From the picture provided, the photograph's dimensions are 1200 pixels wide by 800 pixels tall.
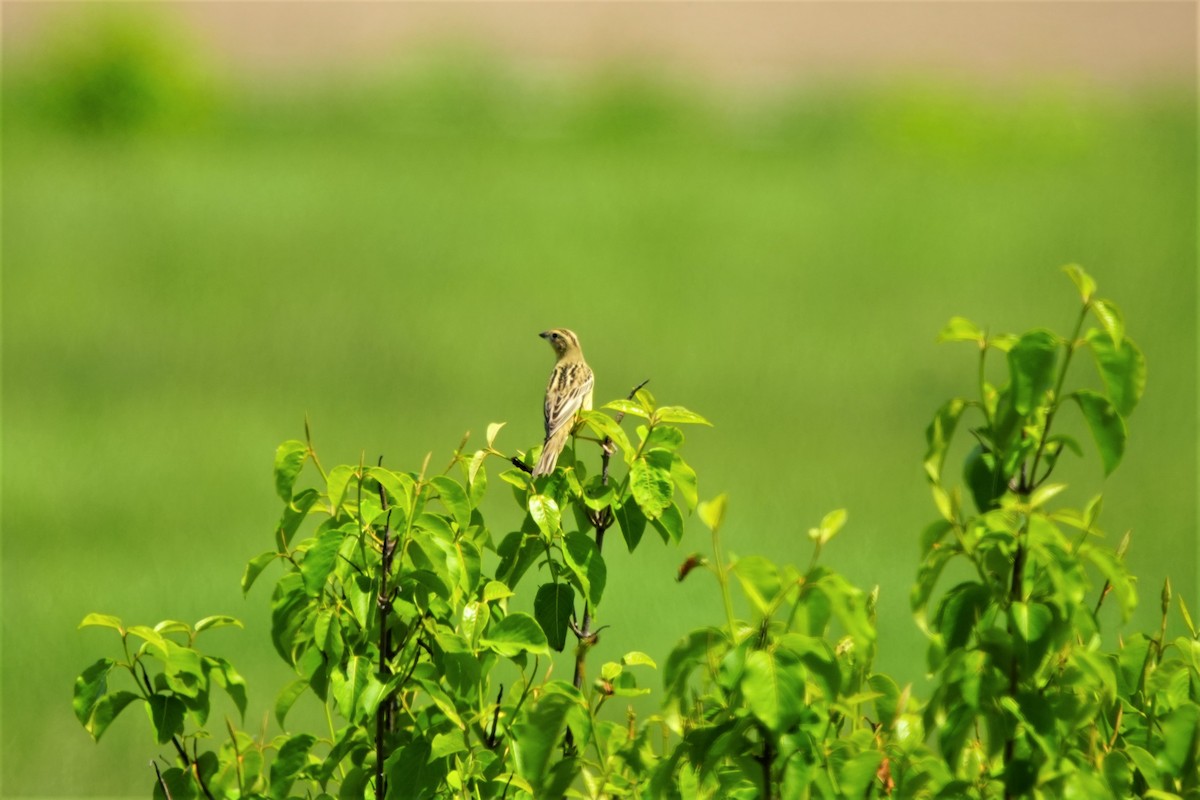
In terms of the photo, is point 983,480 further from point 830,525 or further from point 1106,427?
point 830,525

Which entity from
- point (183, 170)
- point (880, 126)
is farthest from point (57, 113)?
point (880, 126)

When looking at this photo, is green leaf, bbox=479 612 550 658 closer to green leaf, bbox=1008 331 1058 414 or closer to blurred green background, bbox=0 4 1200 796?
green leaf, bbox=1008 331 1058 414

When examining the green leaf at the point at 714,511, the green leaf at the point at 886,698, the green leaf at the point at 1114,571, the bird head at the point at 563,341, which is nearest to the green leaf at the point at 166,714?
the green leaf at the point at 714,511

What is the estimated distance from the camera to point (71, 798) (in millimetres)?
7043

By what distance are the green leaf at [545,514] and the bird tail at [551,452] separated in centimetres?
22

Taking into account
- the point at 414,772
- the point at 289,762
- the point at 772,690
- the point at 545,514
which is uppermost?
the point at 545,514

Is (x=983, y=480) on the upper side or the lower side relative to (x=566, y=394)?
upper

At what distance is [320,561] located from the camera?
2514mm

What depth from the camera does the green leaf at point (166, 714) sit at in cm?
268

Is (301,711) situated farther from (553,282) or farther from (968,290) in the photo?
(968,290)

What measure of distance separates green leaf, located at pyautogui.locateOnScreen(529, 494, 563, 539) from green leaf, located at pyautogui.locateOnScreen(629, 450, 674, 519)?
147mm

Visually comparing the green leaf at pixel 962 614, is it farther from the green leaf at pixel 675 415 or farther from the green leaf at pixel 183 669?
the green leaf at pixel 183 669

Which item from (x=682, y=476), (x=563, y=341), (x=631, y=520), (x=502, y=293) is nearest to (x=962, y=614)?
(x=682, y=476)

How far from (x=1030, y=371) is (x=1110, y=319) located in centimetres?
16
